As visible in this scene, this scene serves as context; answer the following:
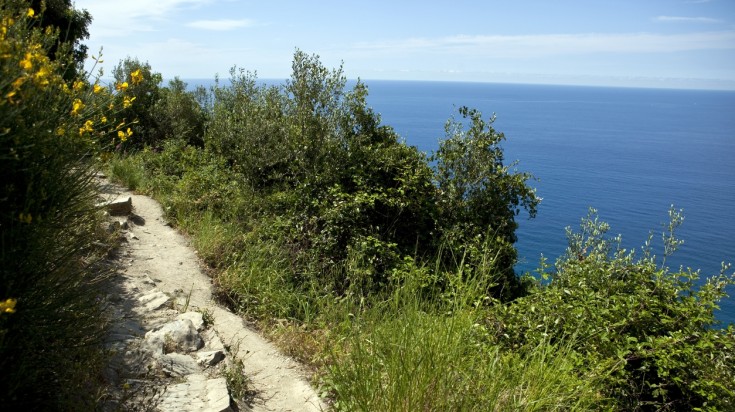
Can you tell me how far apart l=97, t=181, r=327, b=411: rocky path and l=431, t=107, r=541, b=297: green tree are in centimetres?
535

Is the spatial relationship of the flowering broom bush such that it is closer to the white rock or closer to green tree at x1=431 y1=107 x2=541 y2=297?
the white rock

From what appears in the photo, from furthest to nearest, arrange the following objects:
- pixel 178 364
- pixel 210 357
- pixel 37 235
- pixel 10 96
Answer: pixel 210 357 → pixel 178 364 → pixel 37 235 → pixel 10 96

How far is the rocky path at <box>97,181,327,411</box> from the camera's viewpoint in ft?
14.8

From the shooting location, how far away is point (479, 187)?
11312 mm

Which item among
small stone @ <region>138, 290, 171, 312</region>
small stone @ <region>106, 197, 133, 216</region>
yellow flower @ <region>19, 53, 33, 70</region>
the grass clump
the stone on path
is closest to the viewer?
yellow flower @ <region>19, 53, 33, 70</region>

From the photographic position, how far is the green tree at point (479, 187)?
10742 mm

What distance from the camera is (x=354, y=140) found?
36.8 ft

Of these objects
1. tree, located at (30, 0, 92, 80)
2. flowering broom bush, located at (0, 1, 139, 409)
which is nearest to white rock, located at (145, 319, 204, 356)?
flowering broom bush, located at (0, 1, 139, 409)

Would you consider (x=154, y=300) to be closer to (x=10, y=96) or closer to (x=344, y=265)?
(x=344, y=265)

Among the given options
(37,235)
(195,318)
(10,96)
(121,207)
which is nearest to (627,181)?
(121,207)

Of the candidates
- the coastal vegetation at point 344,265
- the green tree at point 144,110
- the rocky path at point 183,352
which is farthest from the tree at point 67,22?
the rocky path at point 183,352

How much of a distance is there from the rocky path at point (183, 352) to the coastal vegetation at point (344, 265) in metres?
0.34

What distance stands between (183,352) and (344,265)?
147 inches

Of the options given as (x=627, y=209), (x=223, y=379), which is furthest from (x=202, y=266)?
(x=627, y=209)
